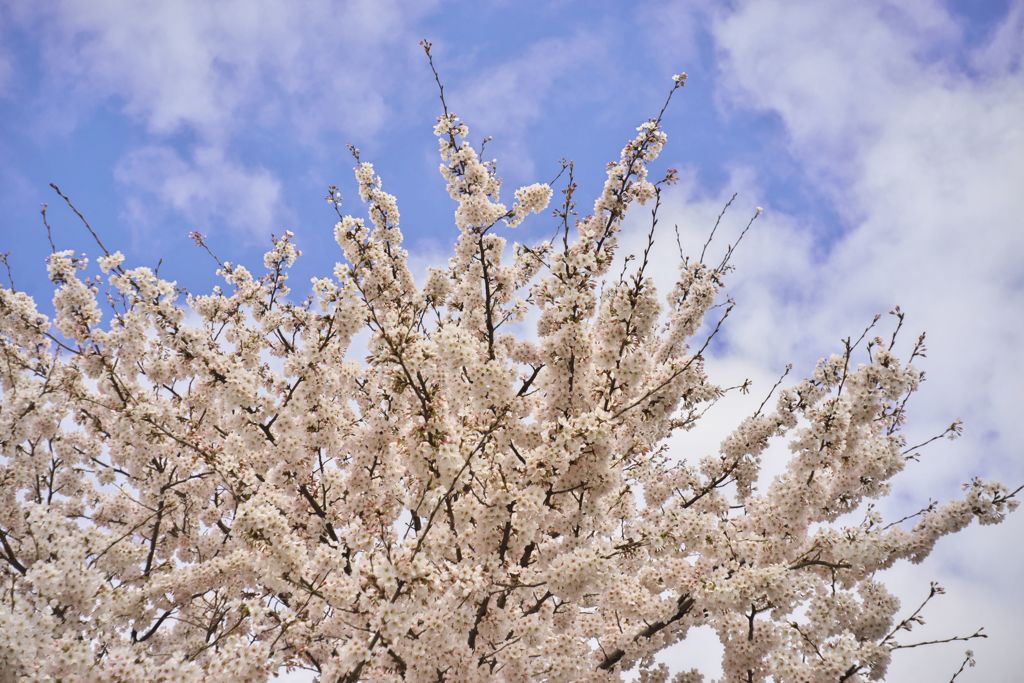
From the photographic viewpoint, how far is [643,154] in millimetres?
8992

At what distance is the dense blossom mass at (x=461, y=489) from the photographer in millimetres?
5957

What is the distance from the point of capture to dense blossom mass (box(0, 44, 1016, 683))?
5.96m

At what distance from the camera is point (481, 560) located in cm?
675

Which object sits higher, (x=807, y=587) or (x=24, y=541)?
(x=24, y=541)

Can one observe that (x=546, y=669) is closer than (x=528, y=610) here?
Yes

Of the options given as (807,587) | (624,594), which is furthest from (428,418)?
(807,587)

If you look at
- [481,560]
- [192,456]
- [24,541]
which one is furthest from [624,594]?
[24,541]

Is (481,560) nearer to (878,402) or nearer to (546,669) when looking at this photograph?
(546,669)

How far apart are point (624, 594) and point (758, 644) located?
167cm

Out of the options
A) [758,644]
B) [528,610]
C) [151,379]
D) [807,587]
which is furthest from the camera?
[151,379]

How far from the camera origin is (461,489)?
6.57 metres

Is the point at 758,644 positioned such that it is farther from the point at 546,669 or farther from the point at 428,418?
the point at 428,418

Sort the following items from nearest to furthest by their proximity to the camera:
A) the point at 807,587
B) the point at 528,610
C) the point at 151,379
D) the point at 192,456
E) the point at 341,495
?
the point at 807,587
the point at 528,610
the point at 341,495
the point at 192,456
the point at 151,379

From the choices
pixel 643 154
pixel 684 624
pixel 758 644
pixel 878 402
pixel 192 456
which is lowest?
pixel 758 644
